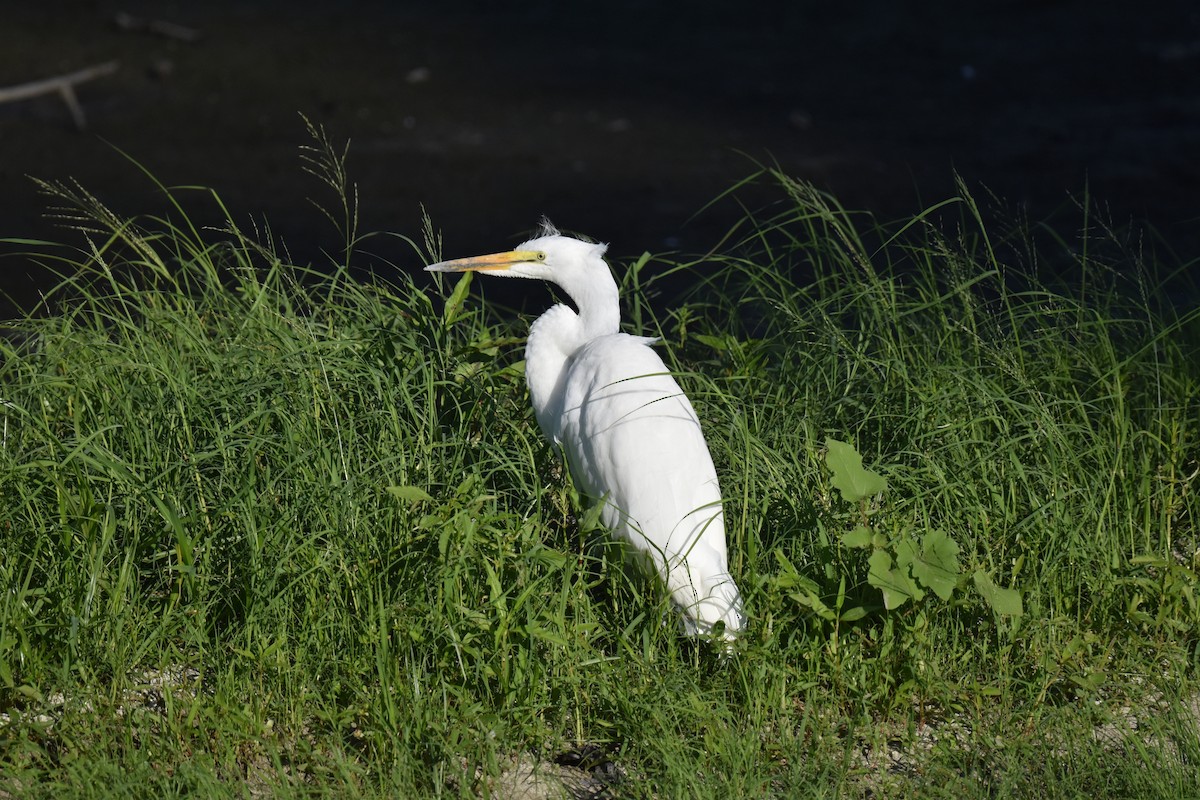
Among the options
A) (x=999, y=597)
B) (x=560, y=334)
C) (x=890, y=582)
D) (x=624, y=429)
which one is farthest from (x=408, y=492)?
(x=999, y=597)

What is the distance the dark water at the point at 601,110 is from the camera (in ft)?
18.7

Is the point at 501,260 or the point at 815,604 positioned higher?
the point at 501,260

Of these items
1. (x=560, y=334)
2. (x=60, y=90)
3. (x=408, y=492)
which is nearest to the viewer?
(x=408, y=492)

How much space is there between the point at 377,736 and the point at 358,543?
1.22 feet

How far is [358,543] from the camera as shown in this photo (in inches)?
93.3

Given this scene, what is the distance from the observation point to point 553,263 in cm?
291

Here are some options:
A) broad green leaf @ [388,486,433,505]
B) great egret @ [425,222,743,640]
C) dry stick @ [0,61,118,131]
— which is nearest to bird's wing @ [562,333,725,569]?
great egret @ [425,222,743,640]

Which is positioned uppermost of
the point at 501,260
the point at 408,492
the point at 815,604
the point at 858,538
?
the point at 501,260

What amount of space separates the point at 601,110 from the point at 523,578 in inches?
201

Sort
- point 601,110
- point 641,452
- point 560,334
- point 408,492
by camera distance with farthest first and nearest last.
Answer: point 601,110
point 560,334
point 641,452
point 408,492

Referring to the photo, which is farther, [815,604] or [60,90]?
[60,90]

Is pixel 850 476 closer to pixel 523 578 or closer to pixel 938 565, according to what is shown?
pixel 938 565

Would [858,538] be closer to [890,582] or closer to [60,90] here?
[890,582]

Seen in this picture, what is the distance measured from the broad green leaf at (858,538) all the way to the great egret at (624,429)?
24 centimetres
